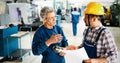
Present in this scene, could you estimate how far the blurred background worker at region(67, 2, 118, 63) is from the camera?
2096 millimetres

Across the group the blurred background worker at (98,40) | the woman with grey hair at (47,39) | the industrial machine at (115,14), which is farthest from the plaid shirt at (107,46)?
the industrial machine at (115,14)

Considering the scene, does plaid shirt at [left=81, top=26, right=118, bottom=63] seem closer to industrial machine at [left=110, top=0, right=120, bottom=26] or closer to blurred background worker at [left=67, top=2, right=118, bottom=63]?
blurred background worker at [left=67, top=2, right=118, bottom=63]

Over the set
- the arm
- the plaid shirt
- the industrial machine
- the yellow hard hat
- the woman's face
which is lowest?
the industrial machine

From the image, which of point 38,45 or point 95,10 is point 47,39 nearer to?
point 38,45

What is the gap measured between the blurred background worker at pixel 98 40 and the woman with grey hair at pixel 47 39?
464 mm

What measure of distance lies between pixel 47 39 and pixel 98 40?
77 cm

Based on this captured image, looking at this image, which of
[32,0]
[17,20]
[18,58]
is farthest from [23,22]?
[18,58]

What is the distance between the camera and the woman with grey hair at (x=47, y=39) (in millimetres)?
2664

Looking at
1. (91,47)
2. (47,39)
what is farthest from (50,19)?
(91,47)

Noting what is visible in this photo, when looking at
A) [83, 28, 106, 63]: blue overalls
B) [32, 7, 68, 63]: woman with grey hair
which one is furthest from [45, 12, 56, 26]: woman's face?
[83, 28, 106, 63]: blue overalls

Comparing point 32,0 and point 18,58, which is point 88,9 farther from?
point 32,0

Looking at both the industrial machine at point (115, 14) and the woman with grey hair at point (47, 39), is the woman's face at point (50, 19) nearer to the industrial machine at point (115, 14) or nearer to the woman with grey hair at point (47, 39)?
the woman with grey hair at point (47, 39)

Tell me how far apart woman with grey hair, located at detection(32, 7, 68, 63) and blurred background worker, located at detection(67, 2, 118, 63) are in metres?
0.46

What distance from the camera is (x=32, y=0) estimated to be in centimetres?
1706
